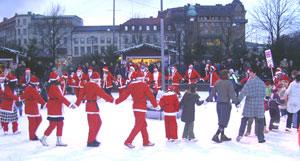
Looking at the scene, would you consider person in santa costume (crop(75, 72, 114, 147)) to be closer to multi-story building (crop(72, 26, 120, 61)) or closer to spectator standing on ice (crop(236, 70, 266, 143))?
spectator standing on ice (crop(236, 70, 266, 143))

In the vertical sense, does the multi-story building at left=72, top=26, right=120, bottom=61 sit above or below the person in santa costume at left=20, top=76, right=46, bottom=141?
above

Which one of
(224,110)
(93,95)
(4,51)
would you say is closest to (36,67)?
(4,51)

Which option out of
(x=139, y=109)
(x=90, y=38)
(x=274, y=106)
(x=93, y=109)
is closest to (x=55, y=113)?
(x=93, y=109)

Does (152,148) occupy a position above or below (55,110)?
below

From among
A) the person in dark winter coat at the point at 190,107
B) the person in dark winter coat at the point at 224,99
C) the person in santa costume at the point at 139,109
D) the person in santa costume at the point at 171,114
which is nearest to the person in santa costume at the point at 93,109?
the person in santa costume at the point at 139,109

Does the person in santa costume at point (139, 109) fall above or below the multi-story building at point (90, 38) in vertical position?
below

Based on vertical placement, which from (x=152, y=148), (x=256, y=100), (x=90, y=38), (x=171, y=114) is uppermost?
(x=90, y=38)

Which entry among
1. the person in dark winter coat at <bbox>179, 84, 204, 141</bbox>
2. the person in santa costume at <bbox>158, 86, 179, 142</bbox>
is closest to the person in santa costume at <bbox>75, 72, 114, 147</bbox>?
the person in santa costume at <bbox>158, 86, 179, 142</bbox>

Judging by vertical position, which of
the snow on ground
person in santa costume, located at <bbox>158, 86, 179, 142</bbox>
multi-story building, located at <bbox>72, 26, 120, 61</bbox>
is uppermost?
multi-story building, located at <bbox>72, 26, 120, 61</bbox>

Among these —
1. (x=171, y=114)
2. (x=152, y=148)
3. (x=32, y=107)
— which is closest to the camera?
(x=152, y=148)

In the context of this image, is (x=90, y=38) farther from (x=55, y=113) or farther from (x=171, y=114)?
(x=171, y=114)

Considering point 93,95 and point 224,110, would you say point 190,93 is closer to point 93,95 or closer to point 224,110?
point 224,110

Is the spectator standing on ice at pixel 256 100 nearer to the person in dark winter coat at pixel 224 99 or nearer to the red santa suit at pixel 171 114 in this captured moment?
the person in dark winter coat at pixel 224 99

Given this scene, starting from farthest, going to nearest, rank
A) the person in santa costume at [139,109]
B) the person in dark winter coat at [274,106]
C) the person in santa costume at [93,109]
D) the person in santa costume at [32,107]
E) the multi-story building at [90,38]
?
the multi-story building at [90,38] < the person in dark winter coat at [274,106] < the person in santa costume at [32,107] < the person in santa costume at [93,109] < the person in santa costume at [139,109]
